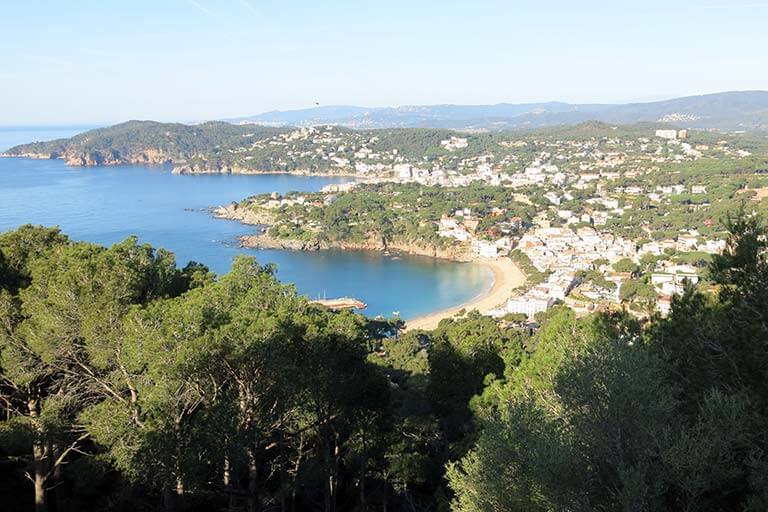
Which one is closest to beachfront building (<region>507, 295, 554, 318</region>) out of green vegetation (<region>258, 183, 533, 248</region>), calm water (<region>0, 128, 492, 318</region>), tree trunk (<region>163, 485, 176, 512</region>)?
calm water (<region>0, 128, 492, 318</region>)

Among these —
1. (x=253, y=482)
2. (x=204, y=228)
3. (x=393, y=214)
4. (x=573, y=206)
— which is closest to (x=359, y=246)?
(x=393, y=214)

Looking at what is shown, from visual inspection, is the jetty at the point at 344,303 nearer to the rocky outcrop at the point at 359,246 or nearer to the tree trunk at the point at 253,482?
the rocky outcrop at the point at 359,246

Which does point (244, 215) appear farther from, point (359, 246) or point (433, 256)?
point (433, 256)

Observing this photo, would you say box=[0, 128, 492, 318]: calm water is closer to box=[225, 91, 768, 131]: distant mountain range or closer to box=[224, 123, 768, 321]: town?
box=[224, 123, 768, 321]: town

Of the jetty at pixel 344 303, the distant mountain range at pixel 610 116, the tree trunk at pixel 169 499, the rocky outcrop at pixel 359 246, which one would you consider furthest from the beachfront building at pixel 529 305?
the distant mountain range at pixel 610 116

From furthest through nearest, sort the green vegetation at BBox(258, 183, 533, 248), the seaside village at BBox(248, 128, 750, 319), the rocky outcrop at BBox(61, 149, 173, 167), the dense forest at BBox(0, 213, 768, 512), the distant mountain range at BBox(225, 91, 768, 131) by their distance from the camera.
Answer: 1. the distant mountain range at BBox(225, 91, 768, 131)
2. the rocky outcrop at BBox(61, 149, 173, 167)
3. the green vegetation at BBox(258, 183, 533, 248)
4. the seaside village at BBox(248, 128, 750, 319)
5. the dense forest at BBox(0, 213, 768, 512)

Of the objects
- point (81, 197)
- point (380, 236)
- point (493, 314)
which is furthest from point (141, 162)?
point (493, 314)
